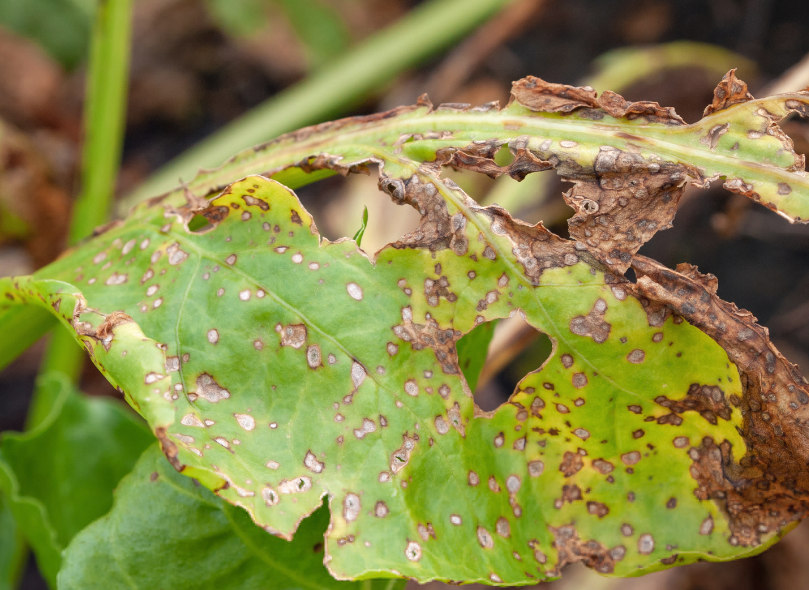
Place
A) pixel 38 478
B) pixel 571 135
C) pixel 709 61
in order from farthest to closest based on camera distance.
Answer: pixel 709 61, pixel 38 478, pixel 571 135

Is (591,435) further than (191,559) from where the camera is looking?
No

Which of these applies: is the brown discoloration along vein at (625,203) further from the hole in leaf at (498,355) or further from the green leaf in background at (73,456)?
the green leaf in background at (73,456)

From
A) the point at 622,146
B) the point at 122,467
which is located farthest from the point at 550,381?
the point at 122,467

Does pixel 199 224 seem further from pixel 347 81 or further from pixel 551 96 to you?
pixel 347 81

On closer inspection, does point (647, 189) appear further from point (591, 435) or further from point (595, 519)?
point (595, 519)

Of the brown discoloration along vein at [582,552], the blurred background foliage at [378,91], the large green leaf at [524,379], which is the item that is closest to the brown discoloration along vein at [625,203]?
the large green leaf at [524,379]

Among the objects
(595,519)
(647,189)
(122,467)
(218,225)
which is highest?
(218,225)

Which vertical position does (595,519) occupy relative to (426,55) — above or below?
above
